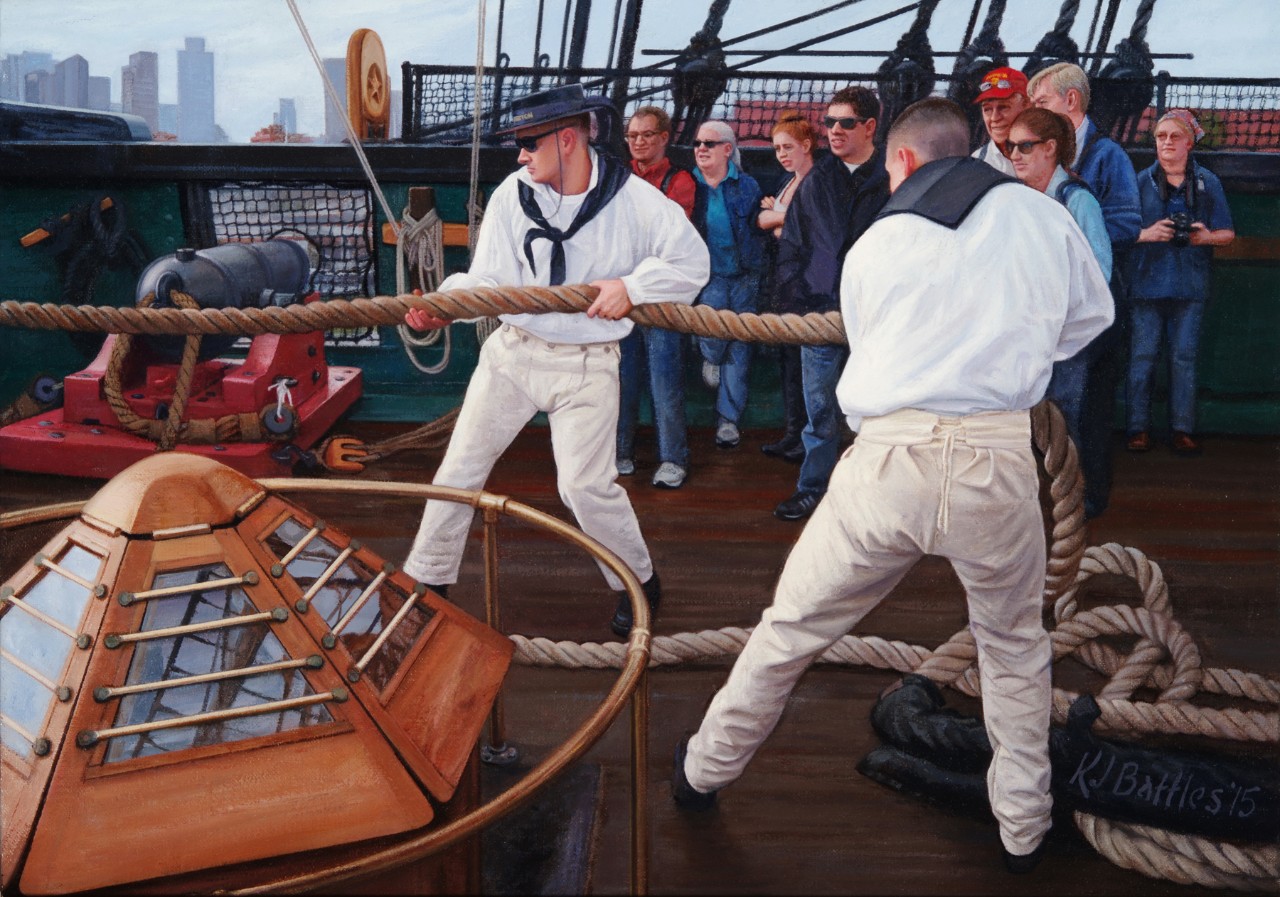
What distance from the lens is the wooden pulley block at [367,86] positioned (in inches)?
81.7

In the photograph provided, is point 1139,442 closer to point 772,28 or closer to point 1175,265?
point 1175,265

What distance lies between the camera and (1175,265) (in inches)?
92.1

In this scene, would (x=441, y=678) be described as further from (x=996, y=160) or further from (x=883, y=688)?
(x=996, y=160)

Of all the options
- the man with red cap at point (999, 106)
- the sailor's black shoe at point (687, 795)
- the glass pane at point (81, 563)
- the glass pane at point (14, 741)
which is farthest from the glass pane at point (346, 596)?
the man with red cap at point (999, 106)

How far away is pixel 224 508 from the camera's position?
40.2 inches

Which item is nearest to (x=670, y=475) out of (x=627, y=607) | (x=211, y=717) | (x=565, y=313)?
(x=627, y=607)

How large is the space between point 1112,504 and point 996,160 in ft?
2.62

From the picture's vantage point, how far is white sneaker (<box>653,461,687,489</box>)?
236 cm

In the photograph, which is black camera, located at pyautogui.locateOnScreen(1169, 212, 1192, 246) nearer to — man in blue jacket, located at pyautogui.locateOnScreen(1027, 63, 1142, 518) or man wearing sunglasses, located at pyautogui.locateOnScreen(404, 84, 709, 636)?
man in blue jacket, located at pyautogui.locateOnScreen(1027, 63, 1142, 518)

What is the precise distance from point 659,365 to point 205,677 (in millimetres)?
1512

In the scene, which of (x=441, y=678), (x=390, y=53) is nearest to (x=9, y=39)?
(x=390, y=53)

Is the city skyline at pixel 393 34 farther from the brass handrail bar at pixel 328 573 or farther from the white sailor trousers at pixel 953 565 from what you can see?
the brass handrail bar at pixel 328 573

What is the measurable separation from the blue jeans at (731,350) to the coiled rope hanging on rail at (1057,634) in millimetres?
501

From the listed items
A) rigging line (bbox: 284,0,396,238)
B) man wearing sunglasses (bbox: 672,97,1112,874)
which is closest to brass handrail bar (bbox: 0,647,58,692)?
man wearing sunglasses (bbox: 672,97,1112,874)
